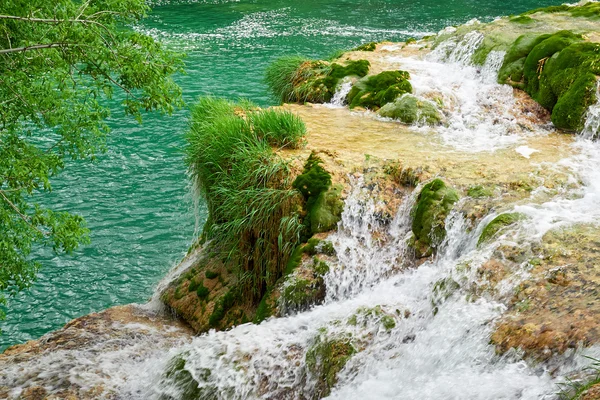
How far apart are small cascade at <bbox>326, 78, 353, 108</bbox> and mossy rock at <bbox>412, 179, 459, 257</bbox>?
5076 millimetres

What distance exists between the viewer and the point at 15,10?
7.61m

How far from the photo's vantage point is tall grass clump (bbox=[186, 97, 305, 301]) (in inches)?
359

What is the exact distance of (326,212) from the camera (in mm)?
8984

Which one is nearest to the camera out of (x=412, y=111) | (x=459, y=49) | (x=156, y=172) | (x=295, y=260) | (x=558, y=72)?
(x=295, y=260)

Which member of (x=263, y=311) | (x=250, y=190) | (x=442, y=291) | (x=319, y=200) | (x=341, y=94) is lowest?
(x=263, y=311)

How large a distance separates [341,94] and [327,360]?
781 centimetres

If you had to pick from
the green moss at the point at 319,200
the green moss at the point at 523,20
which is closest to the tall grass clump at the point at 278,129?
the green moss at the point at 319,200

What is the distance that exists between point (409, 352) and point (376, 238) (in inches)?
94.8

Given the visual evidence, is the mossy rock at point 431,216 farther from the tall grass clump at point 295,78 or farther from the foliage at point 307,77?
the tall grass clump at point 295,78

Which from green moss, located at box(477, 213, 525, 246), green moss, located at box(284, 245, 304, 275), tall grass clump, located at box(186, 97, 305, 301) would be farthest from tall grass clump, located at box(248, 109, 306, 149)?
green moss, located at box(477, 213, 525, 246)

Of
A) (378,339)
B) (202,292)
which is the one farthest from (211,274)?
(378,339)

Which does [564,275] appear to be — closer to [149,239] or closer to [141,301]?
[141,301]

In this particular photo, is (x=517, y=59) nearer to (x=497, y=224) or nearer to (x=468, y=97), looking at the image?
(x=468, y=97)

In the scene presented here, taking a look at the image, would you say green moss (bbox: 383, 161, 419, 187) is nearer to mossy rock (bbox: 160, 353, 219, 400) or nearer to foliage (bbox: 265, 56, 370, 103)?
mossy rock (bbox: 160, 353, 219, 400)
